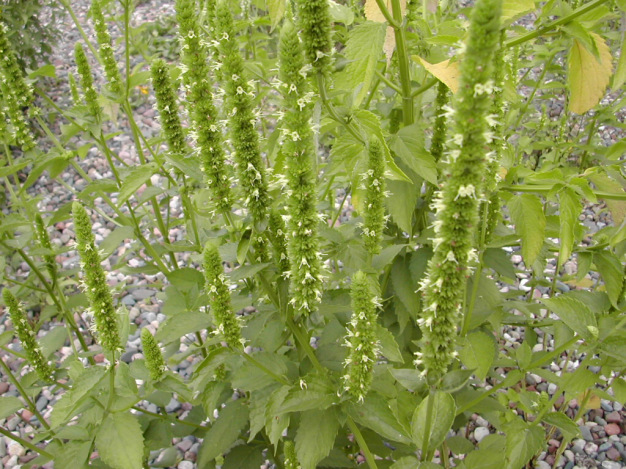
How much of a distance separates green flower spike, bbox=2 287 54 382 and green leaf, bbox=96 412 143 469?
66cm

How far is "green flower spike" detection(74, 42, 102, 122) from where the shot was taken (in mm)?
2477

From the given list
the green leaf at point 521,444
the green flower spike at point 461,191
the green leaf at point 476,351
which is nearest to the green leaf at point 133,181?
the green flower spike at point 461,191

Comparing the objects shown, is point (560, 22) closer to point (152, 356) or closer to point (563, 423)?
point (563, 423)

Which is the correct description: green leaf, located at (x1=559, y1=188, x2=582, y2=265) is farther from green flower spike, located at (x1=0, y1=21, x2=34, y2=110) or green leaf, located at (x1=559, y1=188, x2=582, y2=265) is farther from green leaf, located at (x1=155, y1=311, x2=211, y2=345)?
green flower spike, located at (x1=0, y1=21, x2=34, y2=110)

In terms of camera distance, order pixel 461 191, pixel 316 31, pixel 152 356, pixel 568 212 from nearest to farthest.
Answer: pixel 461 191 < pixel 316 31 < pixel 568 212 < pixel 152 356

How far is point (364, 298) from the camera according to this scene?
4.82 ft

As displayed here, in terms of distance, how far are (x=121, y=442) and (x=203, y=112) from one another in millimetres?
1248

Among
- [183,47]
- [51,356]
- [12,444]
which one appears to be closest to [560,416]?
[183,47]

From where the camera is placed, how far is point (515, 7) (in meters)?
1.68

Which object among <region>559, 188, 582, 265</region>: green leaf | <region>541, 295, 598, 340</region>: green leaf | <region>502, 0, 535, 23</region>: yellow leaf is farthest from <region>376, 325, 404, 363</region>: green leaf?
<region>502, 0, 535, 23</region>: yellow leaf

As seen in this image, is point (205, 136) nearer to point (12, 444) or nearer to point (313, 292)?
point (313, 292)

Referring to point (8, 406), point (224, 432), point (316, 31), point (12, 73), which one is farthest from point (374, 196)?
point (12, 73)

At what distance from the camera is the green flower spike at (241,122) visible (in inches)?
57.0

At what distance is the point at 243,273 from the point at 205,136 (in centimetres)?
45
